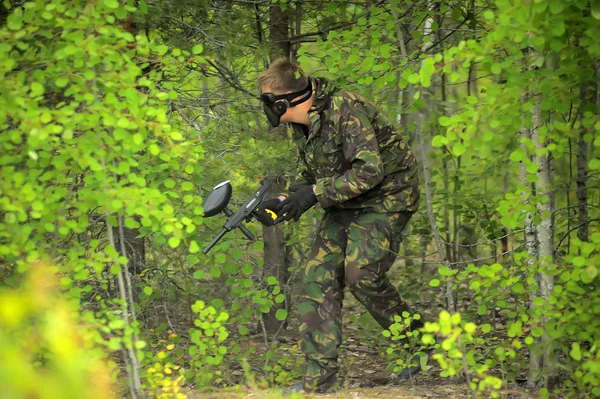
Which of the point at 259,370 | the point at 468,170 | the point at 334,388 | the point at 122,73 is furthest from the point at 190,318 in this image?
the point at 122,73

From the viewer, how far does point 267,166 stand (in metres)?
5.50

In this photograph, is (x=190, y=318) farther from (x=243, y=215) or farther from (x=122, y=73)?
(x=122, y=73)

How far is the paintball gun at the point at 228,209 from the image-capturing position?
4.28 meters

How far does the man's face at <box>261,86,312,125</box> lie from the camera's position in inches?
183

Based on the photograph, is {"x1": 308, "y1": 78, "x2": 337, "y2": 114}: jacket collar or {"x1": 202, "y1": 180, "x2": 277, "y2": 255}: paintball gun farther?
A: {"x1": 308, "y1": 78, "x2": 337, "y2": 114}: jacket collar

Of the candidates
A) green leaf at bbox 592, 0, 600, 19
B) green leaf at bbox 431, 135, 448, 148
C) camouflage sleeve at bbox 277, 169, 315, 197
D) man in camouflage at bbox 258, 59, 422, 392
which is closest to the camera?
green leaf at bbox 592, 0, 600, 19

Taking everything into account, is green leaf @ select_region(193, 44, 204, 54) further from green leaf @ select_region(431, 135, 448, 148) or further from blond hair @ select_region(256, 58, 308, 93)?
green leaf @ select_region(431, 135, 448, 148)

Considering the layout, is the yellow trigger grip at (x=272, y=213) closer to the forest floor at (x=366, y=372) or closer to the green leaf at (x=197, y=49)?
the forest floor at (x=366, y=372)

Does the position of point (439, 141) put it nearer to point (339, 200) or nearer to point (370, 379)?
point (339, 200)

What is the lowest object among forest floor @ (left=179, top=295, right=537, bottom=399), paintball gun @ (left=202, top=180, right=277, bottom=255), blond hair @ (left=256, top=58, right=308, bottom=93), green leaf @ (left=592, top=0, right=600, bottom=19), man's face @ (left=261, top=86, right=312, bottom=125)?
forest floor @ (left=179, top=295, right=537, bottom=399)

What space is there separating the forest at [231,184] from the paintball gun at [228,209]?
0.08m

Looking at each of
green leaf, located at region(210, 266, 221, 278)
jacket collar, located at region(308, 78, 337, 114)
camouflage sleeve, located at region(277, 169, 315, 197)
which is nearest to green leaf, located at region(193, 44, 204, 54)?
jacket collar, located at region(308, 78, 337, 114)

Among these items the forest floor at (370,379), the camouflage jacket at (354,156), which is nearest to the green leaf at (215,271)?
the forest floor at (370,379)

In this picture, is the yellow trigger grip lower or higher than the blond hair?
lower
